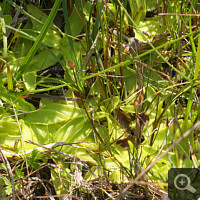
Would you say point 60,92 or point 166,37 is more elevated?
point 166,37

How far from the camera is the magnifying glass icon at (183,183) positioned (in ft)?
3.12

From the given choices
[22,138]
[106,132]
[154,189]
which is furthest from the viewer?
[106,132]

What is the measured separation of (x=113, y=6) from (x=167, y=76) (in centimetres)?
48

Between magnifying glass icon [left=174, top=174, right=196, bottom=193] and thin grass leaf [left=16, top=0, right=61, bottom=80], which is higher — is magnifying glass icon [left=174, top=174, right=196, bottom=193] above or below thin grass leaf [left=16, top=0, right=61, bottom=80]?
below

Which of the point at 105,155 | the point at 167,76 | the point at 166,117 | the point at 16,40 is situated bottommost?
the point at 105,155

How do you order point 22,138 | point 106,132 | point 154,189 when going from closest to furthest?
point 154,189
point 22,138
point 106,132

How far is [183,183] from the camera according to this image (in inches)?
38.0

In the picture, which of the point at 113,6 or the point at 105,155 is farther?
the point at 113,6

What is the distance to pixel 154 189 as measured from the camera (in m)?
0.92

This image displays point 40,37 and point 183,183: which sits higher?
point 40,37

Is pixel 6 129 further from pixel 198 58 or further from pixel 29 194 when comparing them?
pixel 198 58

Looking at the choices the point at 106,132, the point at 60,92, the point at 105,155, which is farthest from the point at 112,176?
the point at 60,92

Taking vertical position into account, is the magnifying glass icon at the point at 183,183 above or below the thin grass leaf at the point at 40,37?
below

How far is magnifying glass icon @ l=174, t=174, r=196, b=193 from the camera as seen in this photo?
3.12 feet
